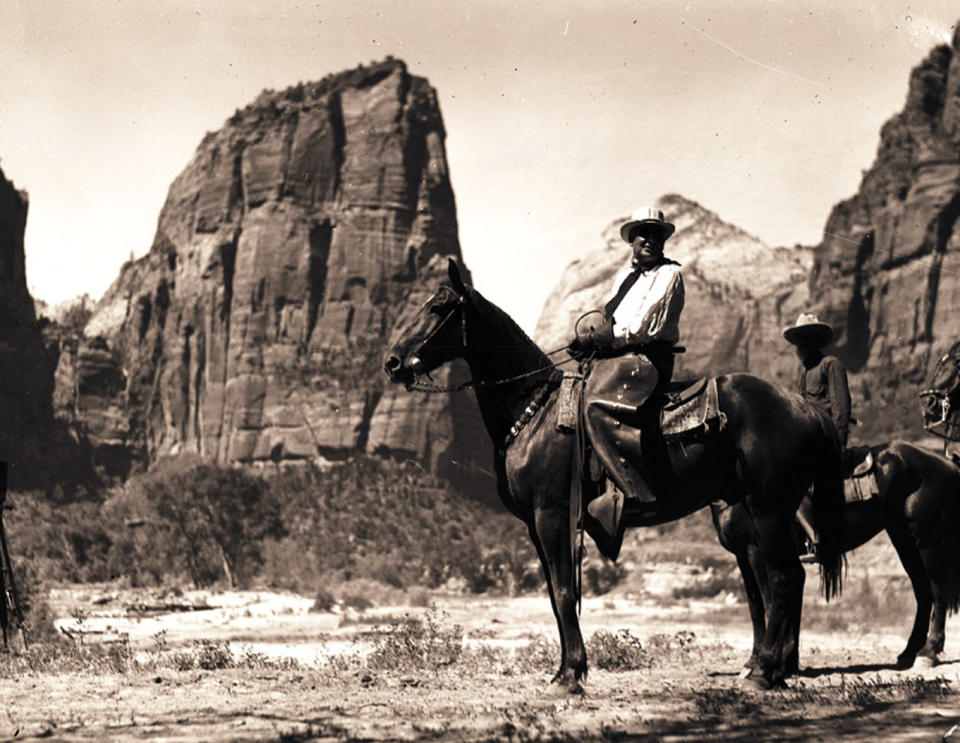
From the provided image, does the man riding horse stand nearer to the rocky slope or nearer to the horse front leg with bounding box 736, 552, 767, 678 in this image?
the horse front leg with bounding box 736, 552, 767, 678

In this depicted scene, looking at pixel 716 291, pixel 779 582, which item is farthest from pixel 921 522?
pixel 716 291

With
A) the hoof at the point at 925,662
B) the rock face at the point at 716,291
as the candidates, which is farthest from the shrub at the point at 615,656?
the rock face at the point at 716,291

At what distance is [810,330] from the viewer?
40.0 ft

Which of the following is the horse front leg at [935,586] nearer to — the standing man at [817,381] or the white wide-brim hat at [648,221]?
the standing man at [817,381]

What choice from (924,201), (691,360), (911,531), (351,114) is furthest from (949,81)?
(911,531)

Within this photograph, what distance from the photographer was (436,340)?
9750mm

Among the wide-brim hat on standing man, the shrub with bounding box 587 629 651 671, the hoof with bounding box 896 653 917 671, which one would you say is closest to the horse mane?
the shrub with bounding box 587 629 651 671

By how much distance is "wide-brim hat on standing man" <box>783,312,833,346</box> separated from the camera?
12156mm

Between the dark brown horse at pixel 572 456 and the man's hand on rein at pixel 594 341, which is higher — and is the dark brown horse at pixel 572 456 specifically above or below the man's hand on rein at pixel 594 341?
below

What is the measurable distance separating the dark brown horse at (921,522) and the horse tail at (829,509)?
2.48 feet

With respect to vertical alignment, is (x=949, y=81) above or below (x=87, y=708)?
above

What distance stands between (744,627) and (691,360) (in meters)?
114

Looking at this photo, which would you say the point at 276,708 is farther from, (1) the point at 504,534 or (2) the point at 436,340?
(1) the point at 504,534

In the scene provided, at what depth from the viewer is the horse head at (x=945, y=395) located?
1345 cm
